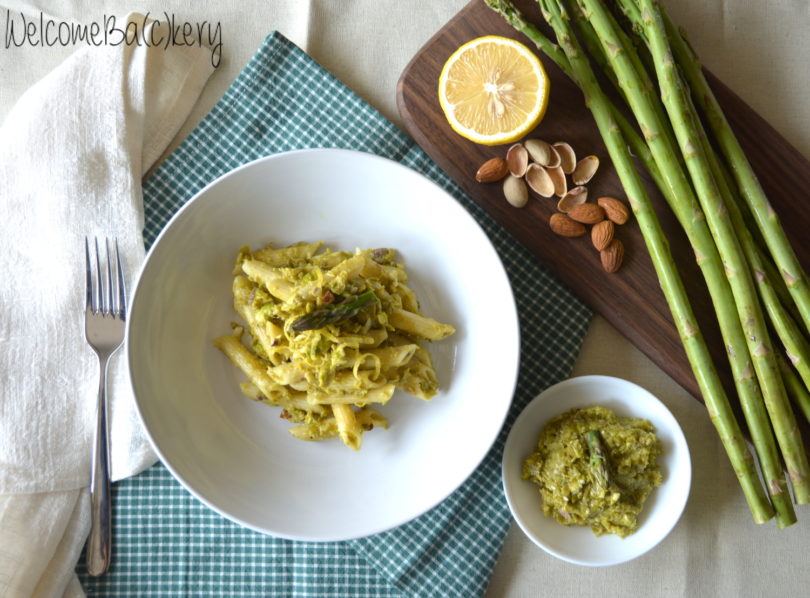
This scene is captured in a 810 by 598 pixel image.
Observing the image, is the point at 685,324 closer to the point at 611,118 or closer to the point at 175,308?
the point at 611,118

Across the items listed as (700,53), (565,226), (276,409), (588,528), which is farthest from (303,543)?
(700,53)

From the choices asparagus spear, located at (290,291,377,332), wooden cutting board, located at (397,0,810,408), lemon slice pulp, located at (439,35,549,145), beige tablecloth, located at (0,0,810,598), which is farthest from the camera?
beige tablecloth, located at (0,0,810,598)

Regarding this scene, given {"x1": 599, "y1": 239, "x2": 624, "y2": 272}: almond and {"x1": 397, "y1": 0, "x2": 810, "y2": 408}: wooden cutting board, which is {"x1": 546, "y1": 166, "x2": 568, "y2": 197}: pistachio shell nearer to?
{"x1": 397, "y1": 0, "x2": 810, "y2": 408}: wooden cutting board

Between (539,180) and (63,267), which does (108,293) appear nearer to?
(63,267)

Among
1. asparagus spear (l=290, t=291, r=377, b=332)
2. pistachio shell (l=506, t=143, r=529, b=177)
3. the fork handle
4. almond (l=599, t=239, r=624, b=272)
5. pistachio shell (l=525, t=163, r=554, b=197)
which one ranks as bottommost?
the fork handle

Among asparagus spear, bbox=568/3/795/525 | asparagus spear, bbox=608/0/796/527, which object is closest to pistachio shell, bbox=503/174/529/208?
asparagus spear, bbox=568/3/795/525
